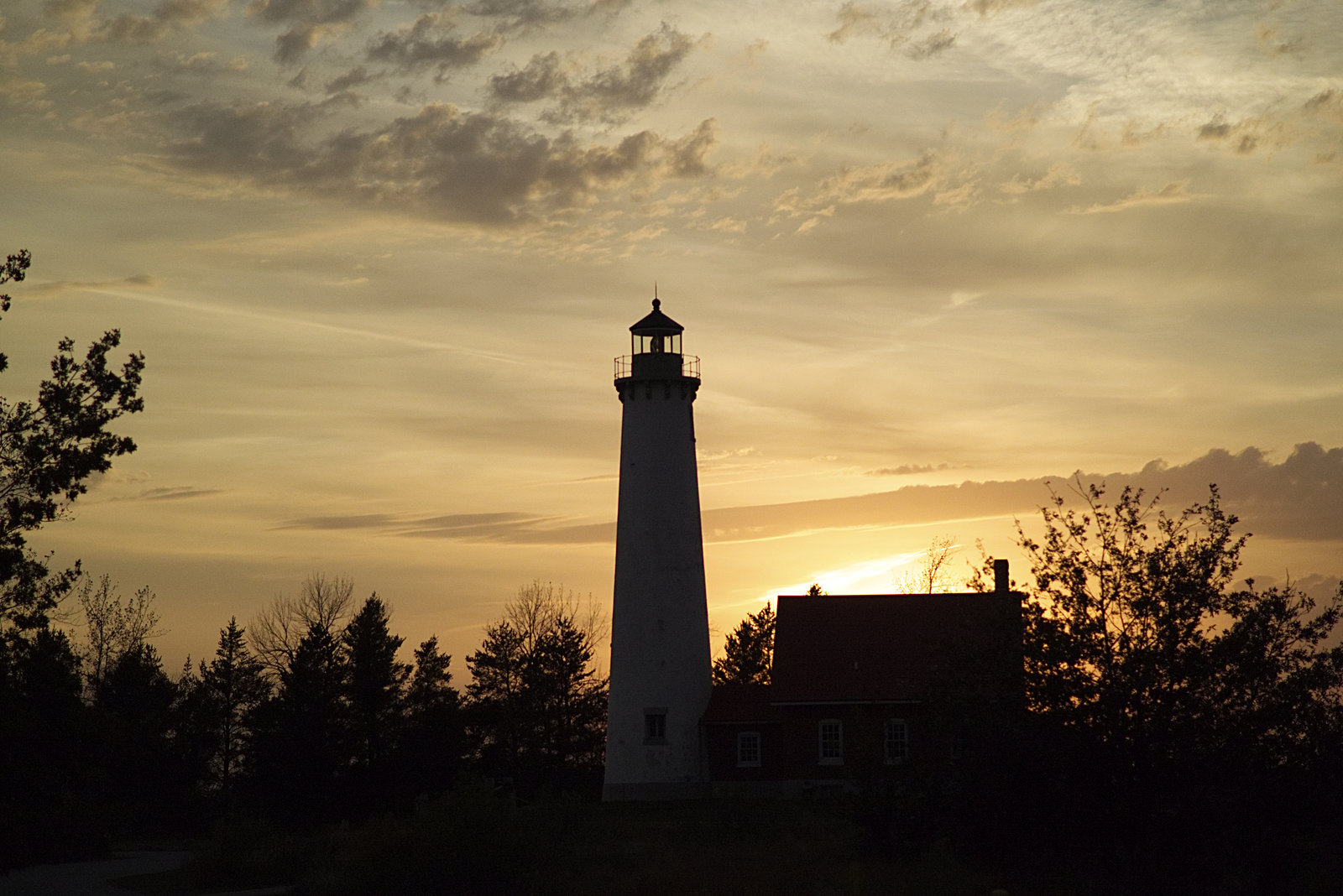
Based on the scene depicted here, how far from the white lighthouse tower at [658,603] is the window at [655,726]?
3 cm

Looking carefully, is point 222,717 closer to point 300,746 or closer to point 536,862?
point 300,746

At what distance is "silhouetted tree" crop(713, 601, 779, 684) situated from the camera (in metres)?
70.5

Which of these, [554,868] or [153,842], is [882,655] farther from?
[153,842]

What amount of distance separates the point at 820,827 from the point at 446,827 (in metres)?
11.4

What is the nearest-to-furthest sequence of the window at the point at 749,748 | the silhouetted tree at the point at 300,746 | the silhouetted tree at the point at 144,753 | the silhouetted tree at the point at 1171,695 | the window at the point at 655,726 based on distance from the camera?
1. the silhouetted tree at the point at 1171,695
2. the window at the point at 655,726
3. the window at the point at 749,748
4. the silhouetted tree at the point at 300,746
5. the silhouetted tree at the point at 144,753

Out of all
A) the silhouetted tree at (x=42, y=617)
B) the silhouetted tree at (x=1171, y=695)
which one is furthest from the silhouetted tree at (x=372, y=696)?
the silhouetted tree at (x=1171, y=695)

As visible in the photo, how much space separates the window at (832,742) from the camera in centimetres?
4003

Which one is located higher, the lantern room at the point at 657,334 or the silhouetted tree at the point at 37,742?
the lantern room at the point at 657,334

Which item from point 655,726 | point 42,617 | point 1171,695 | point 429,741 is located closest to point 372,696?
point 429,741

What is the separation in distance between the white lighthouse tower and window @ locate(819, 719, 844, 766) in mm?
4010

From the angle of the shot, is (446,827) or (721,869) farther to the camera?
(721,869)

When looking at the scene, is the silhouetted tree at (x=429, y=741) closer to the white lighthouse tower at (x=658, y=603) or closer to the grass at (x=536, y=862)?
the white lighthouse tower at (x=658, y=603)

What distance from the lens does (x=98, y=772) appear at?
848 inches

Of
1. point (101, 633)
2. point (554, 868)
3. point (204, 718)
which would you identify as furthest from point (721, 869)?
point (101, 633)
